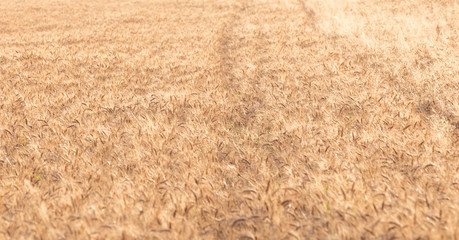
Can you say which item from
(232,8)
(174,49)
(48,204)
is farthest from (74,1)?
(48,204)

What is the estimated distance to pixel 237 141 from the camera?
411 centimetres

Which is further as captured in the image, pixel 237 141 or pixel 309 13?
pixel 309 13

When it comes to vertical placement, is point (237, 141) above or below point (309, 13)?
above

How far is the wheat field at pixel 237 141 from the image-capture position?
251 cm

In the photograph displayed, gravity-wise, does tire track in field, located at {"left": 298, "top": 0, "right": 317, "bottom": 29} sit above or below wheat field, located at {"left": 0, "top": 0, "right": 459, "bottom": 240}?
below

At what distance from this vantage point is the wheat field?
2514mm

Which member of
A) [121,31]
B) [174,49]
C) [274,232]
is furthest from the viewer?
[121,31]

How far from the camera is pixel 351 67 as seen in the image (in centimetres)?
697

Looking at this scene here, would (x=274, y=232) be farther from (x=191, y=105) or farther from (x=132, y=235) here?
(x=191, y=105)

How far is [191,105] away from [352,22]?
357 inches

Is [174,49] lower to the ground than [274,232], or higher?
lower

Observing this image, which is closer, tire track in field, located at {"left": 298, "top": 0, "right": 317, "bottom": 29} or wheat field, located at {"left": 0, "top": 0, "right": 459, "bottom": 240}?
wheat field, located at {"left": 0, "top": 0, "right": 459, "bottom": 240}

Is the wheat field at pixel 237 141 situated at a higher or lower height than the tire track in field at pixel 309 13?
higher

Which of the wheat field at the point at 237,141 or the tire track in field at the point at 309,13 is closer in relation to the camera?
the wheat field at the point at 237,141
